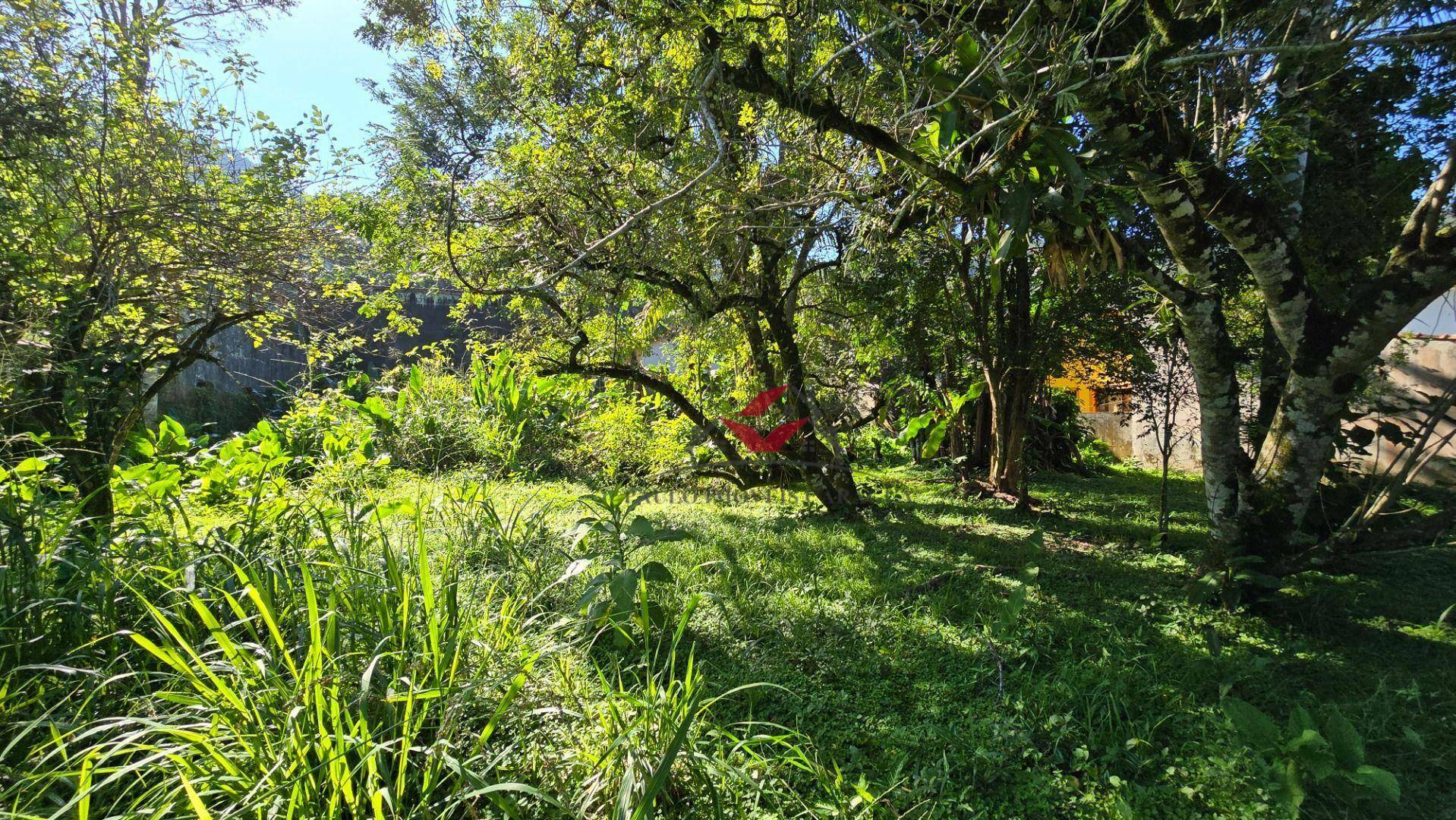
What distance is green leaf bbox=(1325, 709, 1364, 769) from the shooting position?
156cm

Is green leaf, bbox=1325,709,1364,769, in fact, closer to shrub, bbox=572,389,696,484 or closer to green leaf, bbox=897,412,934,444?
shrub, bbox=572,389,696,484

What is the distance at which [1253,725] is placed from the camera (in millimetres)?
1673

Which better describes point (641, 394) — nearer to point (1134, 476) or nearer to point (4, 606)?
point (4, 606)

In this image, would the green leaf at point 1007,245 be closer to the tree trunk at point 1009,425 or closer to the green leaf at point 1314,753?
the green leaf at point 1314,753

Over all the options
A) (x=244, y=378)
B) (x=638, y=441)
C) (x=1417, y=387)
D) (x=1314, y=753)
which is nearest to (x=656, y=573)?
(x=1314, y=753)

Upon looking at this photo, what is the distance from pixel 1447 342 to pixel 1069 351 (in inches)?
124

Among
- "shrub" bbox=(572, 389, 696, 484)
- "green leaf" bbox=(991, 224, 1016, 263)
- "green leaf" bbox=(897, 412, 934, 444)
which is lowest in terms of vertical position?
"shrub" bbox=(572, 389, 696, 484)

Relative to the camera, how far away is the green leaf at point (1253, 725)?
1647 millimetres

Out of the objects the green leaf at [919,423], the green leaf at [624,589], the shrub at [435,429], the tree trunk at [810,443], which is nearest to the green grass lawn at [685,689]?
the green leaf at [624,589]

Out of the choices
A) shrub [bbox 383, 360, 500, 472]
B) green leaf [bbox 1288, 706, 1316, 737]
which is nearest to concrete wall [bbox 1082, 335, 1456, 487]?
green leaf [bbox 1288, 706, 1316, 737]

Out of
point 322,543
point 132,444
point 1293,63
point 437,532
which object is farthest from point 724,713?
point 132,444

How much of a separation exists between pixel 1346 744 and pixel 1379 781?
4.7 inches
